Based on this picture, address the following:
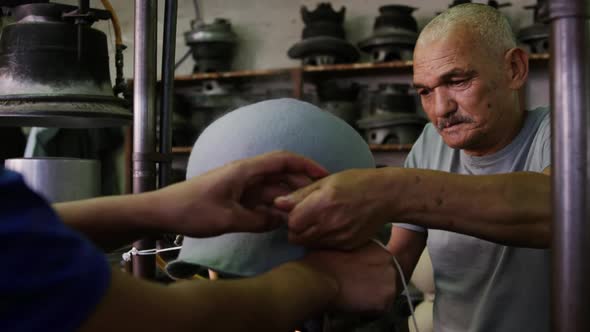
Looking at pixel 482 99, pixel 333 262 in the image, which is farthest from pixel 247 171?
pixel 482 99

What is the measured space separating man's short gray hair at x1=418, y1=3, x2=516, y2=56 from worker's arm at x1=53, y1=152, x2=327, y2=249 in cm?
78

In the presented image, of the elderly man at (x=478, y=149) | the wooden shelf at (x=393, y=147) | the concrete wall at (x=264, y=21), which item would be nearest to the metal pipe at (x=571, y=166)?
the elderly man at (x=478, y=149)

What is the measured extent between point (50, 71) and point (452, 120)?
3.02 feet

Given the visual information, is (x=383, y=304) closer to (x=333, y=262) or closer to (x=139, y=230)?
(x=333, y=262)

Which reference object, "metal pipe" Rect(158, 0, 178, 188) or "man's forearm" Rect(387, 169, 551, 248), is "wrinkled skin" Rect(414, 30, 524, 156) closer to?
"man's forearm" Rect(387, 169, 551, 248)

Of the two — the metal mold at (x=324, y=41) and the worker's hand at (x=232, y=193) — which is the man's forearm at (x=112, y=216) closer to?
the worker's hand at (x=232, y=193)

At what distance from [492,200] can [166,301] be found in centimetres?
56

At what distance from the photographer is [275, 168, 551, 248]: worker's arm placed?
0.81 m

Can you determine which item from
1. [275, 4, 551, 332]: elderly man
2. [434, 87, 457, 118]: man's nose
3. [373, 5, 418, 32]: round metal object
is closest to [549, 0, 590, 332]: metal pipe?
[275, 4, 551, 332]: elderly man

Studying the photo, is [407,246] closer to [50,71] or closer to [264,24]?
[50,71]

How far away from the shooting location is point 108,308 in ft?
1.60

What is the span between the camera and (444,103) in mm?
1459

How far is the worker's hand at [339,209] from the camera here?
807 mm

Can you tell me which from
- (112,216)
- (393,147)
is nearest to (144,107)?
(112,216)
